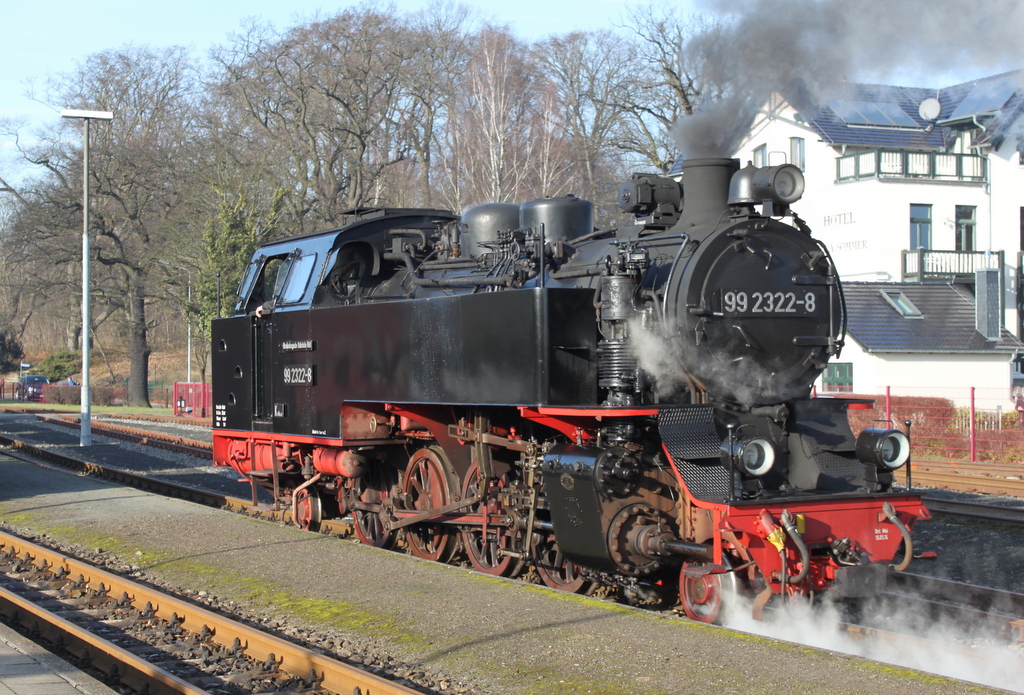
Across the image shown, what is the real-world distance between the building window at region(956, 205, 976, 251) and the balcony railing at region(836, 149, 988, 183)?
0.87 meters

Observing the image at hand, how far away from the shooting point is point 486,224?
8945 mm

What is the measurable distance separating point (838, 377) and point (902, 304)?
3133 mm

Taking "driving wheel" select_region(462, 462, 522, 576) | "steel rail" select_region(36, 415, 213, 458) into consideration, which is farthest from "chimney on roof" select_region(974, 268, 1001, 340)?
"driving wheel" select_region(462, 462, 522, 576)

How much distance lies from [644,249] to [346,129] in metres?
26.6

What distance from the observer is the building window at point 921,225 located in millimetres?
28328

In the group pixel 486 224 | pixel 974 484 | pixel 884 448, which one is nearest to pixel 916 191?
pixel 974 484

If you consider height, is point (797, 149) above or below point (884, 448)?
above

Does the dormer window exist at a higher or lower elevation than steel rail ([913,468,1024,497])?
higher

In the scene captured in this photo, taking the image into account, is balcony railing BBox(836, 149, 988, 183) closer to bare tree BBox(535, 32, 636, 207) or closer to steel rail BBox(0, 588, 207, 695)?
bare tree BBox(535, 32, 636, 207)

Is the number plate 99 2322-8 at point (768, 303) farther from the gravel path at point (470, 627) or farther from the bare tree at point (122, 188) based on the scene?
the bare tree at point (122, 188)

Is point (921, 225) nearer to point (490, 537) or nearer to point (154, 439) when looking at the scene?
point (154, 439)

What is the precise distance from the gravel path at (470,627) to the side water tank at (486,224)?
283cm

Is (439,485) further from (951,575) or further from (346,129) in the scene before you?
(346,129)

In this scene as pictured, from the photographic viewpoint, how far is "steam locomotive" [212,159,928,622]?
632cm
